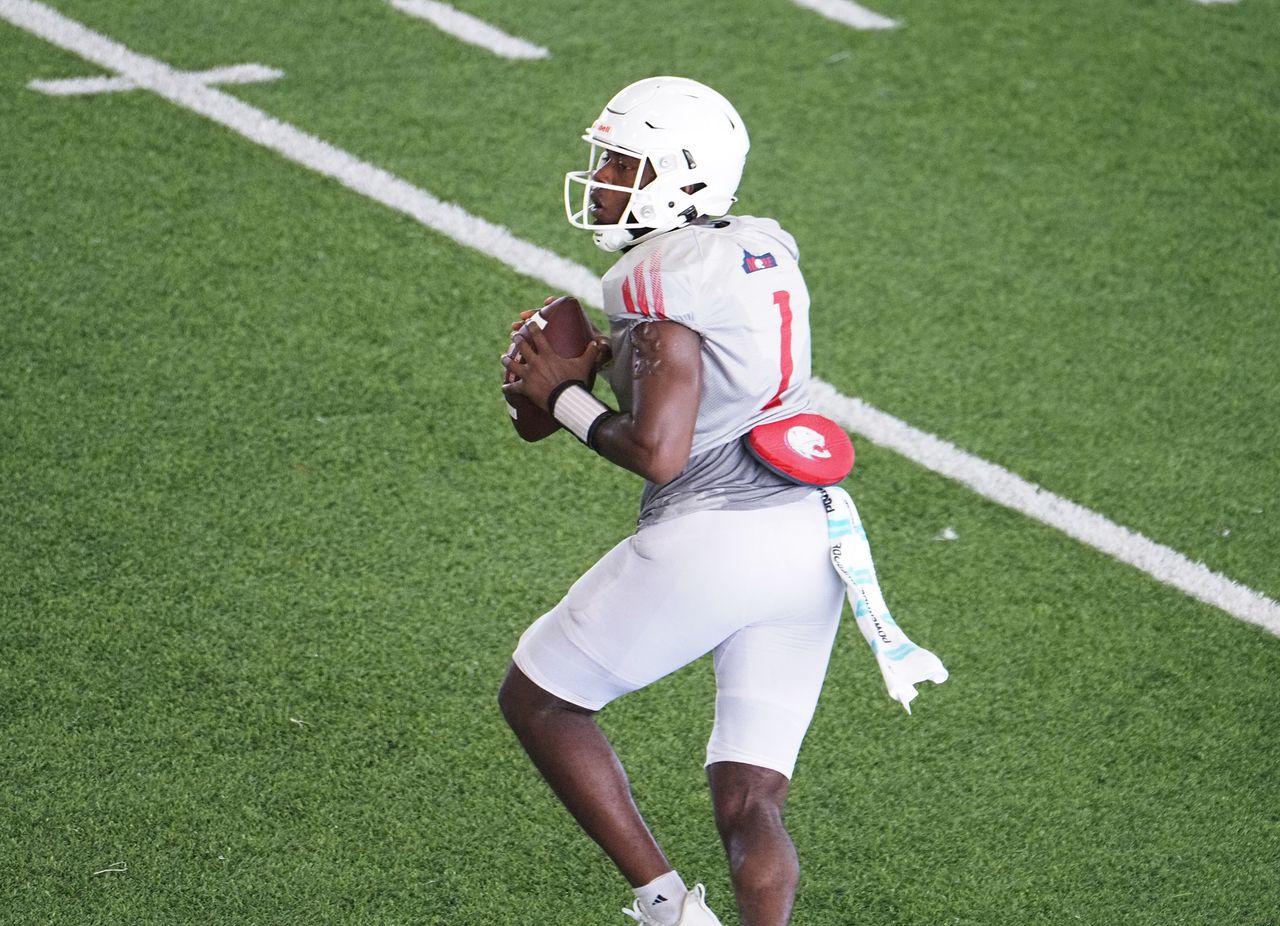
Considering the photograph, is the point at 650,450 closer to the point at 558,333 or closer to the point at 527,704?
the point at 558,333

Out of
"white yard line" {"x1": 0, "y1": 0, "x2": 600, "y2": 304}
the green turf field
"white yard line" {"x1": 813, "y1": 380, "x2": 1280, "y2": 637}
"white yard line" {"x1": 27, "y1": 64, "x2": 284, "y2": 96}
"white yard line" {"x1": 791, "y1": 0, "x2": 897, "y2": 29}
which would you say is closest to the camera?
the green turf field

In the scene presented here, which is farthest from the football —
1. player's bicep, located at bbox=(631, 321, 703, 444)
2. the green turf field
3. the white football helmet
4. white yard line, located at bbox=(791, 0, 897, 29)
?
white yard line, located at bbox=(791, 0, 897, 29)

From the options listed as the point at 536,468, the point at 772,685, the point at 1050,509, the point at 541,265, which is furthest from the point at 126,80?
the point at 772,685

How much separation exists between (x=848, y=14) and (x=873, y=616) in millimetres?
4596

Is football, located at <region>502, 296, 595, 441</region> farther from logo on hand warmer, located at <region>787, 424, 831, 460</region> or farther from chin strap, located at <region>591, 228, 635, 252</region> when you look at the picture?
logo on hand warmer, located at <region>787, 424, 831, 460</region>

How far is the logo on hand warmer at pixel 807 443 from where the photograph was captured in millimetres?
2752

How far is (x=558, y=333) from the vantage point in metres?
2.87

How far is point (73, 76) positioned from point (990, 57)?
3.61 meters

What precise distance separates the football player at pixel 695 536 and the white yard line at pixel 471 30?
3492 millimetres

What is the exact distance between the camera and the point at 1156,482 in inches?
176

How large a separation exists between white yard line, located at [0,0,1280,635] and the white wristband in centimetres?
191

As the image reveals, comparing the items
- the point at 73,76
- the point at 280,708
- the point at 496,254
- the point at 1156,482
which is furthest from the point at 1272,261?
the point at 73,76

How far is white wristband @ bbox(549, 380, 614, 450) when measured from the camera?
2.72 meters

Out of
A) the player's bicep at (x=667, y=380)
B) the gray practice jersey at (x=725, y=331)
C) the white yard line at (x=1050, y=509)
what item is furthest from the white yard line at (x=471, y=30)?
the player's bicep at (x=667, y=380)
